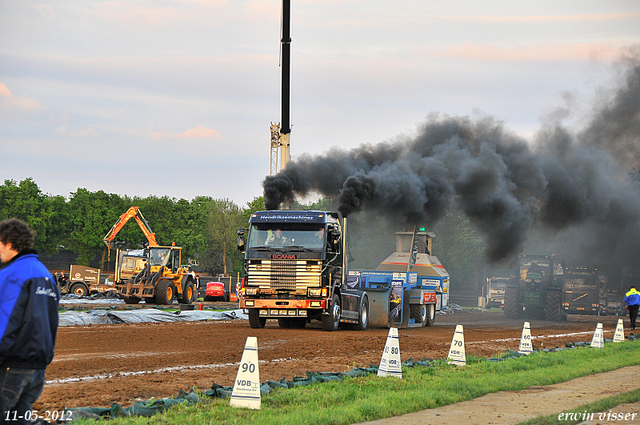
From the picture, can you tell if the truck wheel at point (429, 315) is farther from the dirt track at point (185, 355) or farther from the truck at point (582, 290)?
the truck at point (582, 290)

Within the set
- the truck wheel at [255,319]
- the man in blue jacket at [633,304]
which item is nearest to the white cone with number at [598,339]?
the truck wheel at [255,319]

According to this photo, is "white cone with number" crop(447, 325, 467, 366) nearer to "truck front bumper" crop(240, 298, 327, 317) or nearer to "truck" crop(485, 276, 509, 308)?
"truck front bumper" crop(240, 298, 327, 317)

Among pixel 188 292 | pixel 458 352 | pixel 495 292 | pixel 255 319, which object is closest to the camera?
pixel 458 352

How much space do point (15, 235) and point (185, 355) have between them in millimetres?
9789

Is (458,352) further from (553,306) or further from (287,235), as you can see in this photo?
(553,306)

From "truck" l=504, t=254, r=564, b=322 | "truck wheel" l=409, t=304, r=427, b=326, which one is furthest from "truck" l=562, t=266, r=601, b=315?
"truck wheel" l=409, t=304, r=427, b=326

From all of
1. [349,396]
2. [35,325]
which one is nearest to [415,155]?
[349,396]

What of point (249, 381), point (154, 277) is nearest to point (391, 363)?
point (249, 381)

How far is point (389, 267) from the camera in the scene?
125 ft

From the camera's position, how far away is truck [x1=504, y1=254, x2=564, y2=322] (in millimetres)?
39125

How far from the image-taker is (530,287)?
129ft

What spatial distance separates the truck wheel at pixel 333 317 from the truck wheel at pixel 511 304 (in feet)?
63.4

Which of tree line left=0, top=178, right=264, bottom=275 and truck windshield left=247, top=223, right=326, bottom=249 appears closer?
truck windshield left=247, top=223, right=326, bottom=249

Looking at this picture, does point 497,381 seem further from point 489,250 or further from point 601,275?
point 601,275
